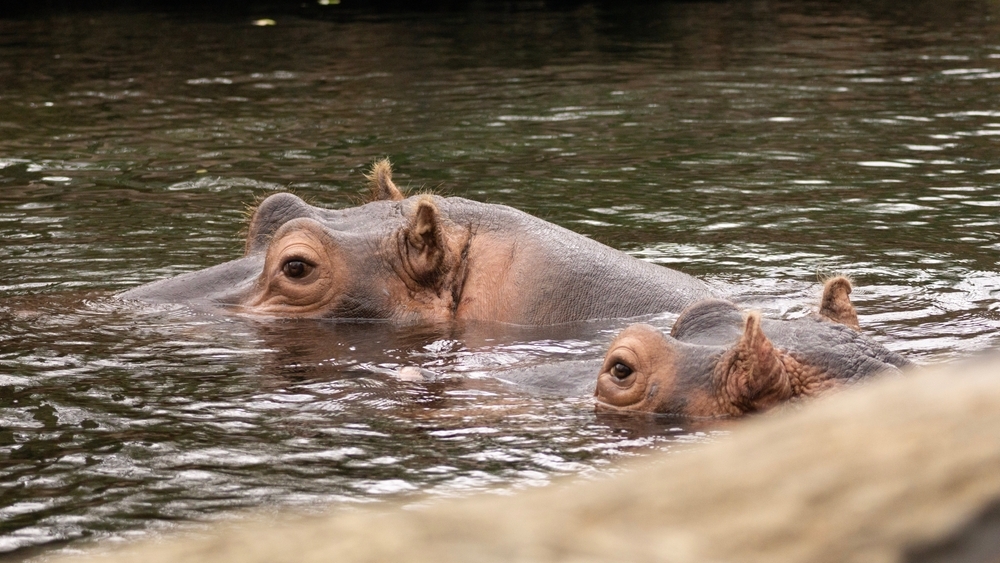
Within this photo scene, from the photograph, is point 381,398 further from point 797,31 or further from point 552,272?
point 797,31

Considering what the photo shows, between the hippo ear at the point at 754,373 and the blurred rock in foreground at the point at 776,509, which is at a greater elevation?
the blurred rock in foreground at the point at 776,509

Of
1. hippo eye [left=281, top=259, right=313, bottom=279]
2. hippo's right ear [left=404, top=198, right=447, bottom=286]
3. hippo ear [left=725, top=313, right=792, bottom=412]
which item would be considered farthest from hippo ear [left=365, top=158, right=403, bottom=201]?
hippo ear [left=725, top=313, right=792, bottom=412]

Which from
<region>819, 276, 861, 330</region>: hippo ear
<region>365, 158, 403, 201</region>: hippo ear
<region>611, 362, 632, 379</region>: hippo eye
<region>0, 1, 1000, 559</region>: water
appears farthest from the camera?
<region>365, 158, 403, 201</region>: hippo ear

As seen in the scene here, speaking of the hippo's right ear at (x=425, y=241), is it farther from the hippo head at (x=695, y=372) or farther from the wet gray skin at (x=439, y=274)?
the hippo head at (x=695, y=372)

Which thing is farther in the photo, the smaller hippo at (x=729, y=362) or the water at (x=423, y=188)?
the water at (x=423, y=188)

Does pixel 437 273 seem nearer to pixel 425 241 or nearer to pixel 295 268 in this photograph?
pixel 425 241

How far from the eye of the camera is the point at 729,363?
5.36 m

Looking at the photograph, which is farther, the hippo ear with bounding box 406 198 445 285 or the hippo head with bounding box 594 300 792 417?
the hippo ear with bounding box 406 198 445 285

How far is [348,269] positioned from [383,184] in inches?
28.7

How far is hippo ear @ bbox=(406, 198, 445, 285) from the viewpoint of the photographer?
23.4 feet

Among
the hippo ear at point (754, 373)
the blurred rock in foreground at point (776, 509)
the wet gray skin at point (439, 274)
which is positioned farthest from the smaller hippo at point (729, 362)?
the blurred rock in foreground at point (776, 509)

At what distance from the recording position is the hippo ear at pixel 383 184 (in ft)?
25.8

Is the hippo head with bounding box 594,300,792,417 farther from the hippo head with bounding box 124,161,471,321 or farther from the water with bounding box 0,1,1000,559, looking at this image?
the hippo head with bounding box 124,161,471,321

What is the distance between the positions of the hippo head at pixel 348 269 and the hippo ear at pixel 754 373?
223 cm
